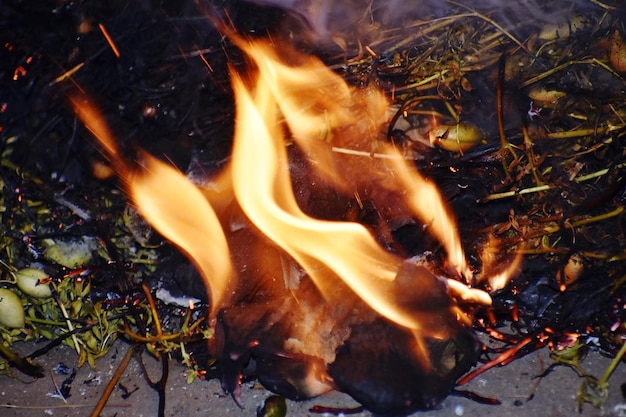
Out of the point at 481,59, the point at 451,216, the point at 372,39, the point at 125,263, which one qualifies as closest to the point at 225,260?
the point at 125,263

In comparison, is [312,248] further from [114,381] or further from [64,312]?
[64,312]

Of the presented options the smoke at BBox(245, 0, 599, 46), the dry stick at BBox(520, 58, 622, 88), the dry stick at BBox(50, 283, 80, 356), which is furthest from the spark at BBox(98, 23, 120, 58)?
the dry stick at BBox(520, 58, 622, 88)

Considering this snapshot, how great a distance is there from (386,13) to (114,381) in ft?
8.36

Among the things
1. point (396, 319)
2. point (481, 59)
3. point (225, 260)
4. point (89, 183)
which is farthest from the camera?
point (481, 59)

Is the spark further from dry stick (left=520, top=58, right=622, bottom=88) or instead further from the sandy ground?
dry stick (left=520, top=58, right=622, bottom=88)

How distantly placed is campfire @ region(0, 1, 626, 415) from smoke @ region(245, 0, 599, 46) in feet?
0.08

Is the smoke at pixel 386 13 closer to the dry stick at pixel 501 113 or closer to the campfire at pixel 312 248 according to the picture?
the campfire at pixel 312 248

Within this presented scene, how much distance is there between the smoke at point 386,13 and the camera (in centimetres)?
302

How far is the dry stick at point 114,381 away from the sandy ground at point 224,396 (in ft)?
0.13

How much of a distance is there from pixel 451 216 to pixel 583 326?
0.77 m

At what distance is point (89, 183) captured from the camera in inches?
109

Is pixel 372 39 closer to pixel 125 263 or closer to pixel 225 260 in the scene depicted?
pixel 225 260

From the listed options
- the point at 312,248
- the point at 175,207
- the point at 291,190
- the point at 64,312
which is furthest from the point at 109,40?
the point at 312,248

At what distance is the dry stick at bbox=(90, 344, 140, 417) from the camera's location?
2.41 meters
